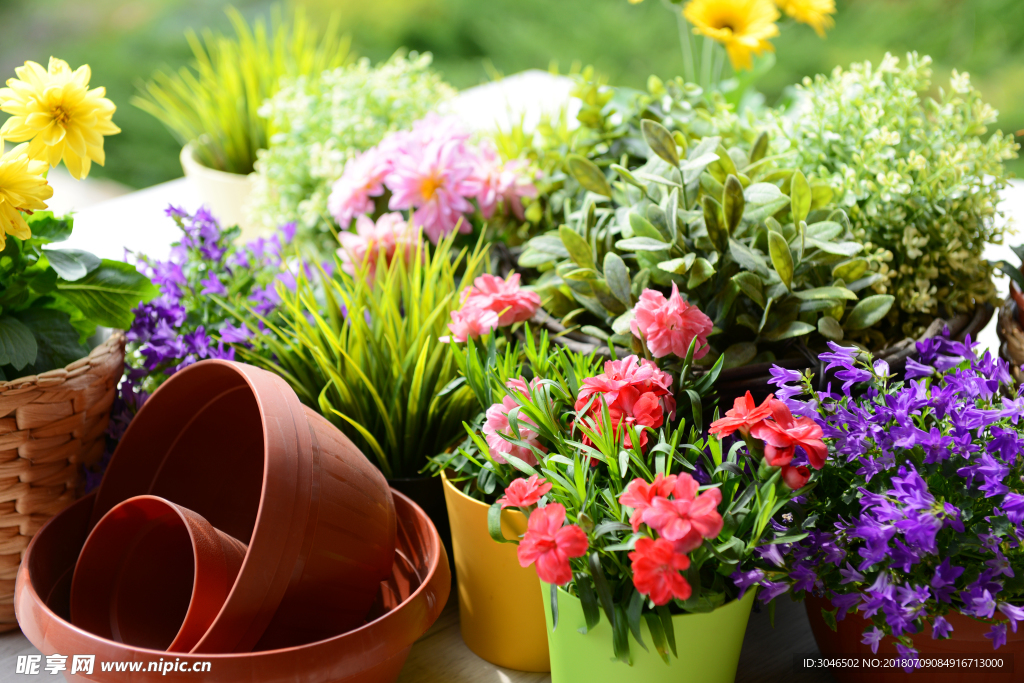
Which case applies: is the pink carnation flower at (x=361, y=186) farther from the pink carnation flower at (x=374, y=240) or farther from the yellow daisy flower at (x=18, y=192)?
the yellow daisy flower at (x=18, y=192)

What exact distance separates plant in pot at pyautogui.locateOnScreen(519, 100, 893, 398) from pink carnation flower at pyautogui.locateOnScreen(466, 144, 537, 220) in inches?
8.2

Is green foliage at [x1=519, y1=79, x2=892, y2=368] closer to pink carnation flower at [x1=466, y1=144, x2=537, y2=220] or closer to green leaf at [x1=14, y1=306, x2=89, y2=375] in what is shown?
pink carnation flower at [x1=466, y1=144, x2=537, y2=220]

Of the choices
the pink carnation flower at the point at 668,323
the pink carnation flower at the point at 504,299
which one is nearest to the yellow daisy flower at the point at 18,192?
the pink carnation flower at the point at 504,299

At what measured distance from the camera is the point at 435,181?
994 mm

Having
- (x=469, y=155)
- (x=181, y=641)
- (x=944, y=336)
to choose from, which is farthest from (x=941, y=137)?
(x=181, y=641)

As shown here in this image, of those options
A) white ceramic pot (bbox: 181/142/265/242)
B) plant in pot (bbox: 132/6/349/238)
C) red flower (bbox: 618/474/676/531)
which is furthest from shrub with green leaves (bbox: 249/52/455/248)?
red flower (bbox: 618/474/676/531)

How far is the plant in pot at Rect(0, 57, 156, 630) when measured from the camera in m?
0.62

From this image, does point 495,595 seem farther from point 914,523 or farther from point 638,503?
point 914,523

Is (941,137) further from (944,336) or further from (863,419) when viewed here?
(863,419)

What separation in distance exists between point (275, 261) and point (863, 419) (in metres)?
0.69

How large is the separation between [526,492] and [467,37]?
5.33 metres

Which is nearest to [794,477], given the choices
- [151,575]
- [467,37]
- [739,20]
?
[151,575]

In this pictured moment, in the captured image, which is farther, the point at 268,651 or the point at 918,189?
the point at 918,189

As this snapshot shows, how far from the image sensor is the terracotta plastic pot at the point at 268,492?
0.53m
